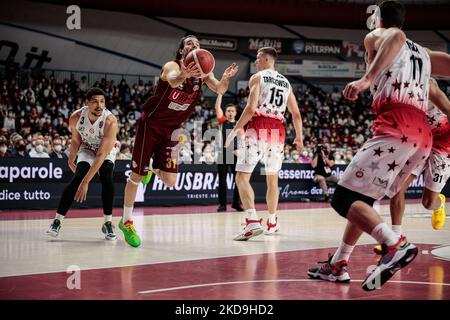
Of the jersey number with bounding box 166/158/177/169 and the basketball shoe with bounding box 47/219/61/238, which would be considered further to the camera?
the basketball shoe with bounding box 47/219/61/238

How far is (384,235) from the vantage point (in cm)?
374

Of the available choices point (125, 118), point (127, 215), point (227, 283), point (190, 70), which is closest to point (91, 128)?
point (127, 215)

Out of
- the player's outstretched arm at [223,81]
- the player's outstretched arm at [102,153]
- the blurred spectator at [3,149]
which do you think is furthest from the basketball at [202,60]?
the blurred spectator at [3,149]

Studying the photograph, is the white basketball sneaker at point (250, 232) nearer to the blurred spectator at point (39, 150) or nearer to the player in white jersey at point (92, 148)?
the player in white jersey at point (92, 148)

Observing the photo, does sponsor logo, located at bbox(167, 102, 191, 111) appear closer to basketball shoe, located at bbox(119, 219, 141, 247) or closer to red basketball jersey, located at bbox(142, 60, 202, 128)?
red basketball jersey, located at bbox(142, 60, 202, 128)

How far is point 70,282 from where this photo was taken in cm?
411

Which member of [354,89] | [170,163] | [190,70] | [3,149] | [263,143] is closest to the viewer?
[354,89]

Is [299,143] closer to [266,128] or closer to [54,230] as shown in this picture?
[266,128]

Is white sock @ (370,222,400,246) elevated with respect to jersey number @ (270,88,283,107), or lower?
lower

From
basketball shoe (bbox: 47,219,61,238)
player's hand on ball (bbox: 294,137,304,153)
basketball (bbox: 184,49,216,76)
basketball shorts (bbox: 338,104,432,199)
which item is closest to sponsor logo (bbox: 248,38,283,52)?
player's hand on ball (bbox: 294,137,304,153)

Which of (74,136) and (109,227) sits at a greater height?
(74,136)

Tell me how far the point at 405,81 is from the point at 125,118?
1739 cm

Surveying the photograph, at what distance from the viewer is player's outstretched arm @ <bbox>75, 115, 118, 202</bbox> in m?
6.39

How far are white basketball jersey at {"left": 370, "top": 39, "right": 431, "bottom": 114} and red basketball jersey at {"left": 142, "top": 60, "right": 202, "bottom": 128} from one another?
2663 millimetres
